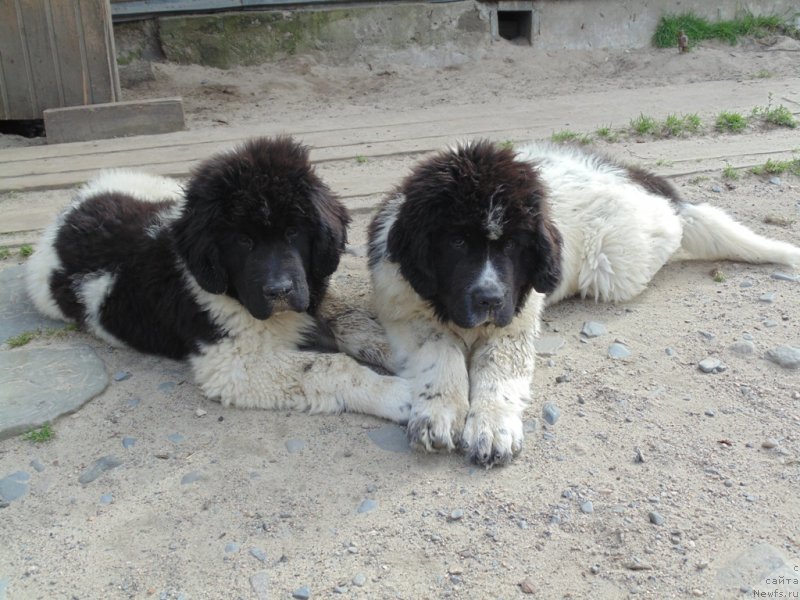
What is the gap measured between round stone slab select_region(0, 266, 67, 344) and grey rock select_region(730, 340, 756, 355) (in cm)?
344

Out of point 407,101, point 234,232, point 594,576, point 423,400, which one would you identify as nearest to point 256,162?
point 234,232

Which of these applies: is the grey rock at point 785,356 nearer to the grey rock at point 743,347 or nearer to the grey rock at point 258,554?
the grey rock at point 743,347

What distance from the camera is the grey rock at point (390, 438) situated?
10.6 feet

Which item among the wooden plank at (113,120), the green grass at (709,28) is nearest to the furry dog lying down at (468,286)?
the wooden plank at (113,120)

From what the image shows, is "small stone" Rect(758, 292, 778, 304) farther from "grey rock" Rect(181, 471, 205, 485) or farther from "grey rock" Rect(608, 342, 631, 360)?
"grey rock" Rect(181, 471, 205, 485)

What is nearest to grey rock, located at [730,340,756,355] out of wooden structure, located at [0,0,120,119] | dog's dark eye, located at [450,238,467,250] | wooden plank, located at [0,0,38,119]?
dog's dark eye, located at [450,238,467,250]

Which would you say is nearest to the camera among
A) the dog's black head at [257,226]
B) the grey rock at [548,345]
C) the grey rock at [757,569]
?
the grey rock at [757,569]

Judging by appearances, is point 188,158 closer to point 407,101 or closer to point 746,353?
point 407,101

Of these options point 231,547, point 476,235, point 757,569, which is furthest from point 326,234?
point 757,569

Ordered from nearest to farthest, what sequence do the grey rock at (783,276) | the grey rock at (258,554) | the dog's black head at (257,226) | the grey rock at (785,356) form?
1. the grey rock at (258,554)
2. the dog's black head at (257,226)
3. the grey rock at (785,356)
4. the grey rock at (783,276)

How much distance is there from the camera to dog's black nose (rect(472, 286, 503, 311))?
323 cm

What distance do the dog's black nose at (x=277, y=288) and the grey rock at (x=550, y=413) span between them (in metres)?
1.22

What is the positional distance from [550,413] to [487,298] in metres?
0.59

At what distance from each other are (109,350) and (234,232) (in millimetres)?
1122
